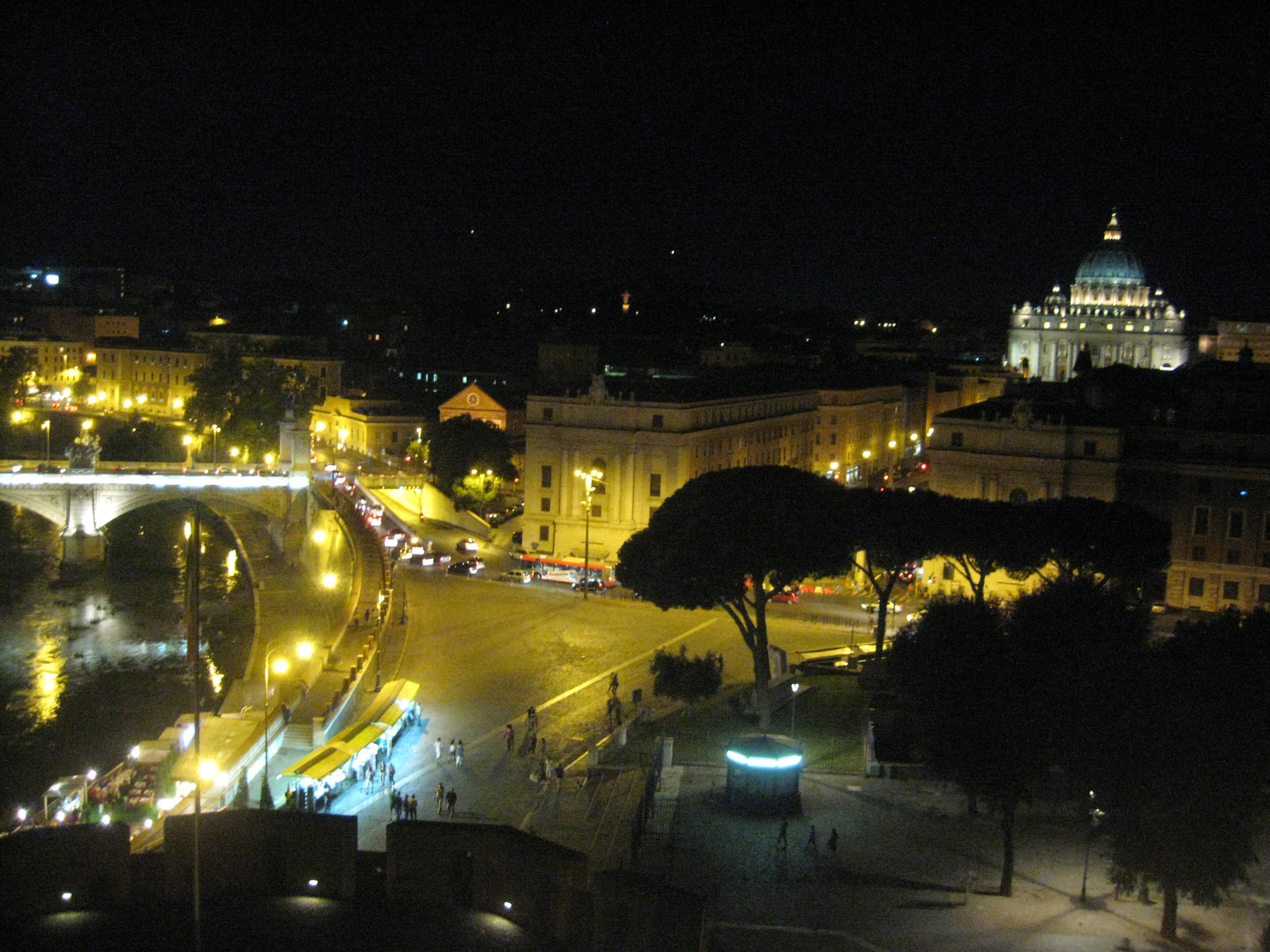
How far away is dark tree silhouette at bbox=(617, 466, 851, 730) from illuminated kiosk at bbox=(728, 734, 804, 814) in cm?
359

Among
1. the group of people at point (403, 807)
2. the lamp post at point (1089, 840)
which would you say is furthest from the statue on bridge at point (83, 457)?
the lamp post at point (1089, 840)

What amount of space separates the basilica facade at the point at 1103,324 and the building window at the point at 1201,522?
53.5 m

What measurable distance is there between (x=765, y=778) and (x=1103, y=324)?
73.6 m

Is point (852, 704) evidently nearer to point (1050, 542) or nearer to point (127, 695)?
point (1050, 542)

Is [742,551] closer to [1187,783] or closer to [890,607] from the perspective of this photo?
[890,607]

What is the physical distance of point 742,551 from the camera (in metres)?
21.7

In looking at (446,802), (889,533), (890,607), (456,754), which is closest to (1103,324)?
(890,607)

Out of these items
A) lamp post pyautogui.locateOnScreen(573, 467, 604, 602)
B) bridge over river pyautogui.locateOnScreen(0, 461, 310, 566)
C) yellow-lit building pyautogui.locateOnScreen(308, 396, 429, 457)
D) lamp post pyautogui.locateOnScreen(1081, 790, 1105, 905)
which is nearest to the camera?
lamp post pyautogui.locateOnScreen(1081, 790, 1105, 905)

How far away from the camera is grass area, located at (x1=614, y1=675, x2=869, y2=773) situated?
18.5 metres

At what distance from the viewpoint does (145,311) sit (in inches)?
4117

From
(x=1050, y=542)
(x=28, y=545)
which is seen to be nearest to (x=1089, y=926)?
(x=1050, y=542)

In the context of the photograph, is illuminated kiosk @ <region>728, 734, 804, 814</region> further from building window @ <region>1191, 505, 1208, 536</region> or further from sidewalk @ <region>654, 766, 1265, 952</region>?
building window @ <region>1191, 505, 1208, 536</region>

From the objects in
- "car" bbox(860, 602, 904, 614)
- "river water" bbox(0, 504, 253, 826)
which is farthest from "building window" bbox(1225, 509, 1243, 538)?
"river water" bbox(0, 504, 253, 826)

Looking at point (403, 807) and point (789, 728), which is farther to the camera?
point (789, 728)
